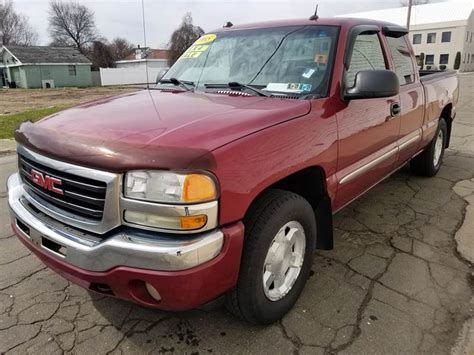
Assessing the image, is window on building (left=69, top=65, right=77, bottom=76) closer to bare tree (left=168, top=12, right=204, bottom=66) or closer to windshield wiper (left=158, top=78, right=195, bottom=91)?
bare tree (left=168, top=12, right=204, bottom=66)

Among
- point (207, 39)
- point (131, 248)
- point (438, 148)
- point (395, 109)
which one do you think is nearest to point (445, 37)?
point (438, 148)

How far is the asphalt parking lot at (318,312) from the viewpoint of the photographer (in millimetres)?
2301

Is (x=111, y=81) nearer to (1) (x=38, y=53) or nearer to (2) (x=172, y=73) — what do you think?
(1) (x=38, y=53)

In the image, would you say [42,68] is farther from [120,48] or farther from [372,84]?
[372,84]

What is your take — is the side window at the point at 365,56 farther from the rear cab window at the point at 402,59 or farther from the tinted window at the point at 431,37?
the tinted window at the point at 431,37

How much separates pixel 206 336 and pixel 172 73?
7.51ft

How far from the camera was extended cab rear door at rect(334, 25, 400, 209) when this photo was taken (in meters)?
2.82

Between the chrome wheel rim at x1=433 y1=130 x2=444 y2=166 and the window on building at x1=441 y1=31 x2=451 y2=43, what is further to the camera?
the window on building at x1=441 y1=31 x2=451 y2=43

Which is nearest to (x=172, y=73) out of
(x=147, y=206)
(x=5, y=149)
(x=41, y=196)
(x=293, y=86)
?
(x=293, y=86)

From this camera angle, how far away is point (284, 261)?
2.45 m

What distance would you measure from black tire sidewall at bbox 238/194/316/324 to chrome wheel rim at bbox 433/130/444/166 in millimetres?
3378

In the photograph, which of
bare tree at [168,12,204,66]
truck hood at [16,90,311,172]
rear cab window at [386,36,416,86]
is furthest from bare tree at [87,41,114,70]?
truck hood at [16,90,311,172]

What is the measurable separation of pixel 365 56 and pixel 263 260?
2.01 metres

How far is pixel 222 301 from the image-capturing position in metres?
2.18
